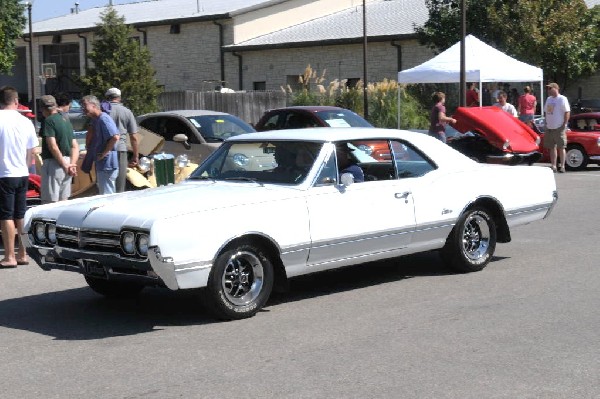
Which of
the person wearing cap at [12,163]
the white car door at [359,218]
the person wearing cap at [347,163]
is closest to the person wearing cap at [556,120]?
the white car door at [359,218]

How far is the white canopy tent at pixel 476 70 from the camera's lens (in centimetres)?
2538

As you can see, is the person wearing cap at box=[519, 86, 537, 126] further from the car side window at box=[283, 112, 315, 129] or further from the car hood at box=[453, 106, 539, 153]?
the car side window at box=[283, 112, 315, 129]

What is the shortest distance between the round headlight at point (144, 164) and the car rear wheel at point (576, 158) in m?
12.5

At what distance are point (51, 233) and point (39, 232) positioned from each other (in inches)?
6.5

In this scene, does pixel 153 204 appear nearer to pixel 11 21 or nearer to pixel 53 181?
pixel 53 181

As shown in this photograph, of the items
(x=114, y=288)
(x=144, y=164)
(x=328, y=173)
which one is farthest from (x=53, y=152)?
(x=328, y=173)

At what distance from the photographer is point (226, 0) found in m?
52.8

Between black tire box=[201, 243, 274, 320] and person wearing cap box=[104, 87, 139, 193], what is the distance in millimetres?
4878

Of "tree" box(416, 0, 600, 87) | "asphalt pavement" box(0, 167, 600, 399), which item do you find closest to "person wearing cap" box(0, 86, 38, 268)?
"asphalt pavement" box(0, 167, 600, 399)

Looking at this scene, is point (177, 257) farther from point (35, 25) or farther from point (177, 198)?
point (35, 25)

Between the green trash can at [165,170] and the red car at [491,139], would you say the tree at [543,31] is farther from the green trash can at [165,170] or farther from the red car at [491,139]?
the green trash can at [165,170]

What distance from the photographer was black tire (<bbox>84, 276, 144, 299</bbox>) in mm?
8781

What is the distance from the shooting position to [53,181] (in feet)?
37.6

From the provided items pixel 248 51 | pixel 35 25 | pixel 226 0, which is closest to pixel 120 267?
pixel 248 51
